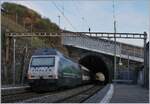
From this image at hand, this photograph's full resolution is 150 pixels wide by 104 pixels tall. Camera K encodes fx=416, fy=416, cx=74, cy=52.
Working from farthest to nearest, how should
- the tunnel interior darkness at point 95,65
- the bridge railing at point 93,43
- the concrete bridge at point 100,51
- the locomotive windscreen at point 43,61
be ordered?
the tunnel interior darkness at point 95,65, the concrete bridge at point 100,51, the bridge railing at point 93,43, the locomotive windscreen at point 43,61

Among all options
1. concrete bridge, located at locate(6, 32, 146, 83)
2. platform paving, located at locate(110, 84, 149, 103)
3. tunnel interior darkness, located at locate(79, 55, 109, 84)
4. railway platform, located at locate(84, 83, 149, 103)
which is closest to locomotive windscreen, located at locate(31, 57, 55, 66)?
railway platform, located at locate(84, 83, 149, 103)

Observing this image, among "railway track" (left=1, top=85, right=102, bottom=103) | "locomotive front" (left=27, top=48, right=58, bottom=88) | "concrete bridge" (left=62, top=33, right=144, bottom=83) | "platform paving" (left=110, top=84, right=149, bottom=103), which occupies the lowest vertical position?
"platform paving" (left=110, top=84, right=149, bottom=103)

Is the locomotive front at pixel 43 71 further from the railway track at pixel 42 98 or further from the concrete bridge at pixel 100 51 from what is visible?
the concrete bridge at pixel 100 51

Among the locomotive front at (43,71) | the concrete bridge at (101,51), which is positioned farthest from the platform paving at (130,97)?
the concrete bridge at (101,51)

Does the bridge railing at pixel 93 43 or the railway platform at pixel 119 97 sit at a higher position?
the bridge railing at pixel 93 43

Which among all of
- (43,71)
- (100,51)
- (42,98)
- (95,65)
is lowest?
(42,98)

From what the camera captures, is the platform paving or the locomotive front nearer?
the platform paving

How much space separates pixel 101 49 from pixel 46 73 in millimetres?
43419

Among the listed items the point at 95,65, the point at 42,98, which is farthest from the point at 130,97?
the point at 95,65

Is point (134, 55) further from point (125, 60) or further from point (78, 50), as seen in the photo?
point (78, 50)

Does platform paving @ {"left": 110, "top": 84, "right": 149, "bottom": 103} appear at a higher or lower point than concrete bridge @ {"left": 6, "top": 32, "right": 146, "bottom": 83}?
lower

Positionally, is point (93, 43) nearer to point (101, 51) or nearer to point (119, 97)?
point (101, 51)

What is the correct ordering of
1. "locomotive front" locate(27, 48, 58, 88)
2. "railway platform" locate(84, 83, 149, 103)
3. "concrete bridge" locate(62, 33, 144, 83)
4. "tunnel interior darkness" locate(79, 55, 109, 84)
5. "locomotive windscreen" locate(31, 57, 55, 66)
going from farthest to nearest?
"tunnel interior darkness" locate(79, 55, 109, 84), "concrete bridge" locate(62, 33, 144, 83), "locomotive windscreen" locate(31, 57, 55, 66), "locomotive front" locate(27, 48, 58, 88), "railway platform" locate(84, 83, 149, 103)

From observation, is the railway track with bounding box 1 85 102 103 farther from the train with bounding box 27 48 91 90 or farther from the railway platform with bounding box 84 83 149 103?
the train with bounding box 27 48 91 90
